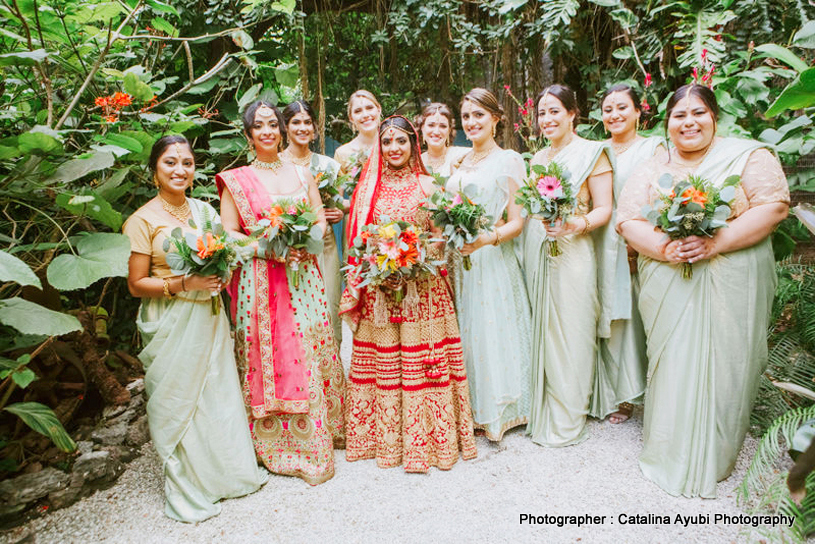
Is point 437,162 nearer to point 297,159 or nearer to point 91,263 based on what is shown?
point 297,159

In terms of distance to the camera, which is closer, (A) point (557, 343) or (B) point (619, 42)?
(A) point (557, 343)

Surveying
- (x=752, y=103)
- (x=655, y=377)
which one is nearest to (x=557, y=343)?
(x=655, y=377)

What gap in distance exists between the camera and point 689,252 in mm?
2549

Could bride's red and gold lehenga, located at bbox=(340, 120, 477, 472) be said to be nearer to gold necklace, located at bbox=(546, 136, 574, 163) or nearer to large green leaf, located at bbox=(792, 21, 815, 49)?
gold necklace, located at bbox=(546, 136, 574, 163)

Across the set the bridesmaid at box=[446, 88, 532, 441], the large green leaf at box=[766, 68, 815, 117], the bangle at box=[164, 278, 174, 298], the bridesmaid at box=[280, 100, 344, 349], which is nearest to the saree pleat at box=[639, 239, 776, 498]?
the bridesmaid at box=[446, 88, 532, 441]

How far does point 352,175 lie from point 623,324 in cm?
225

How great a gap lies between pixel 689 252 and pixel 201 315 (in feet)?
8.80

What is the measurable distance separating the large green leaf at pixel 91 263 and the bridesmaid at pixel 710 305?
2.66 m

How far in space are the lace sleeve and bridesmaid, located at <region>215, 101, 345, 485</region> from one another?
250 centimetres

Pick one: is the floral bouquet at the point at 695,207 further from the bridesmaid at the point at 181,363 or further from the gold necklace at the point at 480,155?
the bridesmaid at the point at 181,363

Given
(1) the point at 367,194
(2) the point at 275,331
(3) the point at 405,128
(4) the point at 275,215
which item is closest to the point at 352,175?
(1) the point at 367,194

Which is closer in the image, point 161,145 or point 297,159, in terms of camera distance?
point 161,145

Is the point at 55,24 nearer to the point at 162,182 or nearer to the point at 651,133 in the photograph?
the point at 162,182

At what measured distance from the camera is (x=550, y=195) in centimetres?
281
